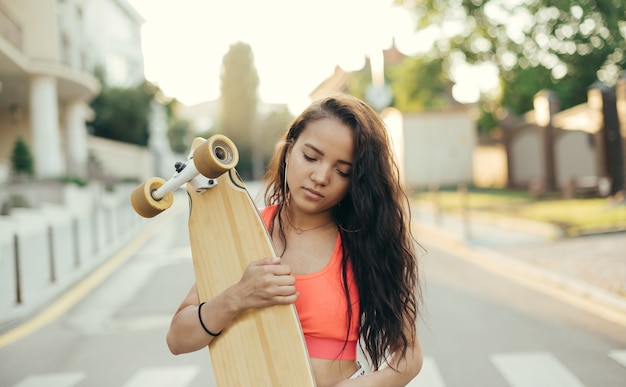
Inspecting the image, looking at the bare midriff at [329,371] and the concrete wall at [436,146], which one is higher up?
the concrete wall at [436,146]

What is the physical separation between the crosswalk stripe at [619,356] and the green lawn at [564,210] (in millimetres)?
7700

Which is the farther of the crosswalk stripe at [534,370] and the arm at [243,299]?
the crosswalk stripe at [534,370]

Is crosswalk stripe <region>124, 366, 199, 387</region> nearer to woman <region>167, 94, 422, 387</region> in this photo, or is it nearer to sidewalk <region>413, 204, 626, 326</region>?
woman <region>167, 94, 422, 387</region>

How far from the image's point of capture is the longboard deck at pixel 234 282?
1.76m

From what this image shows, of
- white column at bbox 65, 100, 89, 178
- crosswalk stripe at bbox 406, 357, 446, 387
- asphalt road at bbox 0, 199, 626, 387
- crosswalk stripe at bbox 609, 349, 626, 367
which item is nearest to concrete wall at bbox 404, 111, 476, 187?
white column at bbox 65, 100, 89, 178

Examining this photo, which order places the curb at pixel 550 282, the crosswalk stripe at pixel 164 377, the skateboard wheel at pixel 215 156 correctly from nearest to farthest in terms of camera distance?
1. the skateboard wheel at pixel 215 156
2. the crosswalk stripe at pixel 164 377
3. the curb at pixel 550 282

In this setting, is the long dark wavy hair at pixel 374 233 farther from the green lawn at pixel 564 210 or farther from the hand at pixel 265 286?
the green lawn at pixel 564 210

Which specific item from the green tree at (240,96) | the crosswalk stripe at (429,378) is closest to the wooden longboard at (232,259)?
the crosswalk stripe at (429,378)

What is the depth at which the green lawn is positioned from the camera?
13062 millimetres

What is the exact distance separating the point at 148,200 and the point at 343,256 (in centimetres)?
58

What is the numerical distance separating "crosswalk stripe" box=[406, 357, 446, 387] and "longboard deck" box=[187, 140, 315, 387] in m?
3.01

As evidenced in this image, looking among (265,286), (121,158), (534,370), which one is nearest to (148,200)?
(265,286)

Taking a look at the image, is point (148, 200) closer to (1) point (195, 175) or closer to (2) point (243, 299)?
(1) point (195, 175)

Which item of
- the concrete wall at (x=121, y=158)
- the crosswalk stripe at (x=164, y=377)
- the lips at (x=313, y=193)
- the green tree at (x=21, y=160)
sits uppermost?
the concrete wall at (x=121, y=158)
